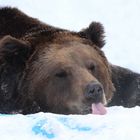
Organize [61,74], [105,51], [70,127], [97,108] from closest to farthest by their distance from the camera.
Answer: [70,127]
[97,108]
[61,74]
[105,51]

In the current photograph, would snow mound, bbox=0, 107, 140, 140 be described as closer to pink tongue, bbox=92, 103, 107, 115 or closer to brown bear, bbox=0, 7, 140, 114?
pink tongue, bbox=92, 103, 107, 115

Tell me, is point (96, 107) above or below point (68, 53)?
below

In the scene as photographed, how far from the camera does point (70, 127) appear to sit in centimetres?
290

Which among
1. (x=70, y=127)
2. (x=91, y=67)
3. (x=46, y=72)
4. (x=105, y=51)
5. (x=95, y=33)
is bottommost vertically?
(x=105, y=51)

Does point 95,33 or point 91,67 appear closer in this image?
point 91,67

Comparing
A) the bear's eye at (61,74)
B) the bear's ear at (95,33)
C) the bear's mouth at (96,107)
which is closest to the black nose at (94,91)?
the bear's mouth at (96,107)

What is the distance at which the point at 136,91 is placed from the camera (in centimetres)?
609

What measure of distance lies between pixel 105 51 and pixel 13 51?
449 cm

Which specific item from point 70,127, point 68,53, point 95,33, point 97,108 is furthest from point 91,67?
point 70,127

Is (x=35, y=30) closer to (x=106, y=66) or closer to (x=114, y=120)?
(x=106, y=66)

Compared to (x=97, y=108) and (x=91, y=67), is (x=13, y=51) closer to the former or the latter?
(x=91, y=67)

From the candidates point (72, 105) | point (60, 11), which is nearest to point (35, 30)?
point (72, 105)

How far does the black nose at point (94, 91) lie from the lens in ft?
13.8

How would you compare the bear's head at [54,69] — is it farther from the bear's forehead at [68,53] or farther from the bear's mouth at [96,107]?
the bear's mouth at [96,107]
